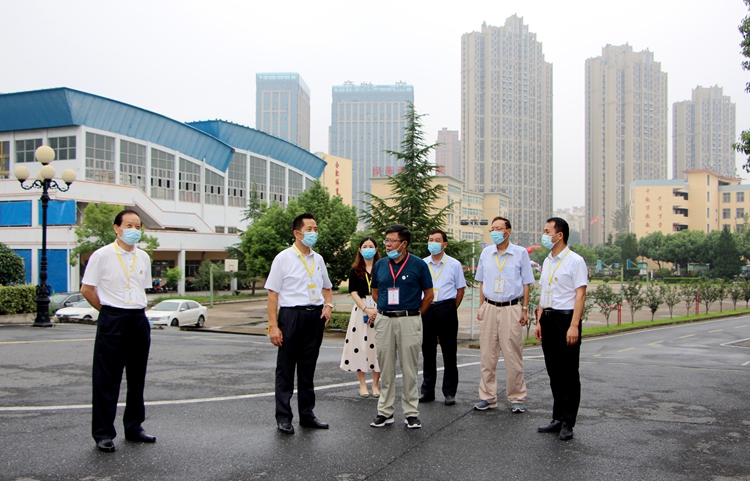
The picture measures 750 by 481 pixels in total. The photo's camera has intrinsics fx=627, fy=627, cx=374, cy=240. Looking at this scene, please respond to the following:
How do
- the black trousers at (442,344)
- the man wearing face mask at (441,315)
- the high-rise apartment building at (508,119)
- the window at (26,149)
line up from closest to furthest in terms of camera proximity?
the black trousers at (442,344)
the man wearing face mask at (441,315)
the window at (26,149)
the high-rise apartment building at (508,119)

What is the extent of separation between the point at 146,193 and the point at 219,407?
174 ft

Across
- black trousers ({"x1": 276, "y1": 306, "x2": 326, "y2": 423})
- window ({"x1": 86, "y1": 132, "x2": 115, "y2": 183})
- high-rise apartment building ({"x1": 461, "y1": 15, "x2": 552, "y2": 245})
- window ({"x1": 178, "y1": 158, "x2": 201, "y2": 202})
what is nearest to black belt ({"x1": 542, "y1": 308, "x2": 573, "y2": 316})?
black trousers ({"x1": 276, "y1": 306, "x2": 326, "y2": 423})

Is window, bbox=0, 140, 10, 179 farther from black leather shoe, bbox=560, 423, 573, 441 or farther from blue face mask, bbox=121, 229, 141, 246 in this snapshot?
black leather shoe, bbox=560, 423, 573, 441

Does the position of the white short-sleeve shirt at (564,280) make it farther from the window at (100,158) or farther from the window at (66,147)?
the window at (66,147)

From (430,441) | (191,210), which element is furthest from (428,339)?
(191,210)

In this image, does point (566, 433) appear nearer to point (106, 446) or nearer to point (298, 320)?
point (298, 320)

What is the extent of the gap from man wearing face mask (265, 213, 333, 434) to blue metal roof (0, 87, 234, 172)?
49.5 metres

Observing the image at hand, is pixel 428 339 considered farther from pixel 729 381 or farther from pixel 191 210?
pixel 191 210

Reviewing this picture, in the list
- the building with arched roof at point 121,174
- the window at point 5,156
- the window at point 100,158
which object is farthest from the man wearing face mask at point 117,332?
the window at point 5,156

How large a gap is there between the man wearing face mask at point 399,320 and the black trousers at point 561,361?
1212 mm

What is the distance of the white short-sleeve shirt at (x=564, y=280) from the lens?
19.0ft

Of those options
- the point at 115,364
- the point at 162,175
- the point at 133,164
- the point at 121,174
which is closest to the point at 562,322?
the point at 115,364

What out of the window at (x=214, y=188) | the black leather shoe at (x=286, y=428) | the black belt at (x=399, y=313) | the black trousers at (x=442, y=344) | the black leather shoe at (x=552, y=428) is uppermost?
the window at (x=214, y=188)

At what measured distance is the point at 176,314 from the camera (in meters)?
25.8
